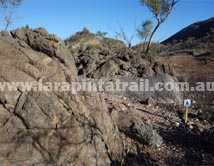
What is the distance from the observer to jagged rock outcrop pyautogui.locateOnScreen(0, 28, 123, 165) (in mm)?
4949

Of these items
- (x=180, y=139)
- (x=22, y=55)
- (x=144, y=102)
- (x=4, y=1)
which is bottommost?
(x=180, y=139)

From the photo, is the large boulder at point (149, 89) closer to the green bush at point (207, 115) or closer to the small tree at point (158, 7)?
the green bush at point (207, 115)

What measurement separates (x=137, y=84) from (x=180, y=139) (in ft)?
13.6

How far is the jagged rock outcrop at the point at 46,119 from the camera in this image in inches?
195

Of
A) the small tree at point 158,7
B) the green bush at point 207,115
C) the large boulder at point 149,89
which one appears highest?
the small tree at point 158,7

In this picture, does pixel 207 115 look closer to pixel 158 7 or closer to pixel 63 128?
pixel 63 128

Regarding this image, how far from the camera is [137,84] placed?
1130 cm

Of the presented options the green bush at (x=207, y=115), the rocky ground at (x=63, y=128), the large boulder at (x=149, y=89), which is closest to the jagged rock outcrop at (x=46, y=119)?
the rocky ground at (x=63, y=128)

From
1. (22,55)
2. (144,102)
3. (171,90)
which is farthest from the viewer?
(171,90)

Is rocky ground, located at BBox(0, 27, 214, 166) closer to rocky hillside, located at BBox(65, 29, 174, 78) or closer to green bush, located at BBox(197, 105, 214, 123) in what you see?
green bush, located at BBox(197, 105, 214, 123)

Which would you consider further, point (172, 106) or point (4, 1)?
point (4, 1)

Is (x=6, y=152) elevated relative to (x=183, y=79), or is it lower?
lower

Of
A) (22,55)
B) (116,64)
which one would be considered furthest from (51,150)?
(116,64)

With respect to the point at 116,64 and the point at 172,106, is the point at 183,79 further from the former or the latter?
the point at 172,106
